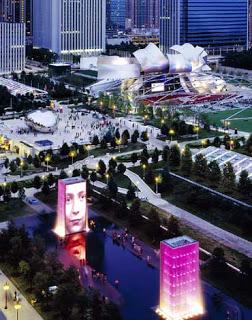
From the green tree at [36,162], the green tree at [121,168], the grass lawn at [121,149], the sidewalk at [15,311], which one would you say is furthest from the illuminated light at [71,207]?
the grass lawn at [121,149]

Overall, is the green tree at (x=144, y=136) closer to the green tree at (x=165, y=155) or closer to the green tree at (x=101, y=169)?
the green tree at (x=165, y=155)

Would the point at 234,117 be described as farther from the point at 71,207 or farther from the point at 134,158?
the point at 71,207

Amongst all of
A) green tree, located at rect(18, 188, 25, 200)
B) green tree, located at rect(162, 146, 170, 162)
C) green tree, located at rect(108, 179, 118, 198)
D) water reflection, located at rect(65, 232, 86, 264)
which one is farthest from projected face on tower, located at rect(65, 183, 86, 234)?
green tree, located at rect(162, 146, 170, 162)

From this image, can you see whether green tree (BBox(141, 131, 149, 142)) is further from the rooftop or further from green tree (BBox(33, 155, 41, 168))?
the rooftop

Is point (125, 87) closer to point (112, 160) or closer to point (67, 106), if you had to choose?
point (67, 106)

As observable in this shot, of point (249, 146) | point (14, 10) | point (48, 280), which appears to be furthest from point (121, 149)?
point (14, 10)

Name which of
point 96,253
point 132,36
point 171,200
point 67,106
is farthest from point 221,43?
point 96,253
